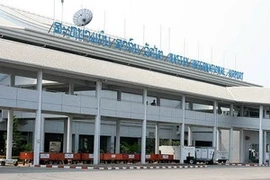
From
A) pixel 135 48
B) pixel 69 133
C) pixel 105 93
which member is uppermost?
pixel 135 48

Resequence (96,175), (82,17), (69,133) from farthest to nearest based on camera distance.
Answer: (82,17), (69,133), (96,175)

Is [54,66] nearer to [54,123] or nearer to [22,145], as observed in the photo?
[22,145]

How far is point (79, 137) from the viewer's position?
69.4 metres

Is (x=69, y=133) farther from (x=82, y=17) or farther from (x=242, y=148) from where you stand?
(x=242, y=148)

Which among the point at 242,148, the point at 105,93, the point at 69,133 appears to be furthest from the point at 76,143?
the point at 242,148

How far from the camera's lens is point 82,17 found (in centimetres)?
6588

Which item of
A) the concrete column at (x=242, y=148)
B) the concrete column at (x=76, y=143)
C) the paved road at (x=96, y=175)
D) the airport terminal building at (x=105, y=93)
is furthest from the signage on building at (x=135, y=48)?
the paved road at (x=96, y=175)

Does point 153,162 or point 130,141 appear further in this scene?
point 130,141

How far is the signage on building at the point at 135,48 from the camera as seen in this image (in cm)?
A: 6275

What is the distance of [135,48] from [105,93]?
8500 mm

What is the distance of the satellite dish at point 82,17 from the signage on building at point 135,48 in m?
1.21

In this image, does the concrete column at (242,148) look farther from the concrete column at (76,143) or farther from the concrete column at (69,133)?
the concrete column at (69,133)

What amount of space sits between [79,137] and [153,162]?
17.2 meters

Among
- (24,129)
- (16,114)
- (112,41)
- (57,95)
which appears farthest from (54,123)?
(57,95)
